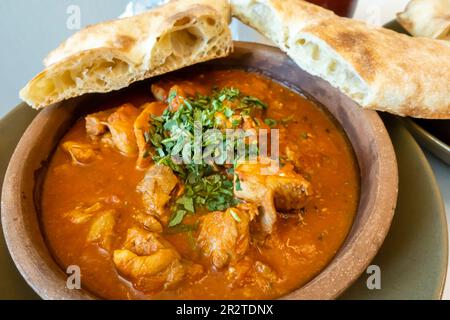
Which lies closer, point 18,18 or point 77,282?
point 77,282

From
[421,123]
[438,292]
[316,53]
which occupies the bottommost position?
[438,292]

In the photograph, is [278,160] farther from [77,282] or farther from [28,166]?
[28,166]

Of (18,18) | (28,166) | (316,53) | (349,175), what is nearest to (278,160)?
(349,175)

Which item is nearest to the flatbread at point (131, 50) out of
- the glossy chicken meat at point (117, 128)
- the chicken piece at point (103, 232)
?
the glossy chicken meat at point (117, 128)

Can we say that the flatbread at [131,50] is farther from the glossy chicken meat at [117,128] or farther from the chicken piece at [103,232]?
the chicken piece at [103,232]

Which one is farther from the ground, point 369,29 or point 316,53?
point 369,29

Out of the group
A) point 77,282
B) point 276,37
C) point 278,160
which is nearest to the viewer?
point 77,282

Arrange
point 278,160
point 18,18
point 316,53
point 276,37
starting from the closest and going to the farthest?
1. point 278,160
2. point 316,53
3. point 276,37
4. point 18,18

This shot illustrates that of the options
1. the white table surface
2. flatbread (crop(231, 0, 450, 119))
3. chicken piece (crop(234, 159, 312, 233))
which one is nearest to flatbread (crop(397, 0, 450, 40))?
flatbread (crop(231, 0, 450, 119))

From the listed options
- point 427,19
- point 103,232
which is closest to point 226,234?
point 103,232
